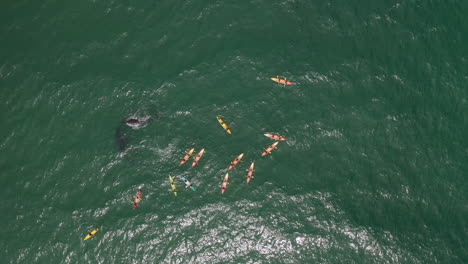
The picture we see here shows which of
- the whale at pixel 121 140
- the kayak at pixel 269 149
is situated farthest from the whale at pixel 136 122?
the kayak at pixel 269 149

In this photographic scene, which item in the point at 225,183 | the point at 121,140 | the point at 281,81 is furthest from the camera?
the point at 281,81

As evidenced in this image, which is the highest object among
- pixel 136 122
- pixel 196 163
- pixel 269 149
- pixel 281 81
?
pixel 281 81

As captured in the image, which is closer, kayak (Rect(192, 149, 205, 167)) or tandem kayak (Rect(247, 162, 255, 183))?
tandem kayak (Rect(247, 162, 255, 183))

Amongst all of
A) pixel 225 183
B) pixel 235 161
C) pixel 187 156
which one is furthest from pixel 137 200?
pixel 235 161

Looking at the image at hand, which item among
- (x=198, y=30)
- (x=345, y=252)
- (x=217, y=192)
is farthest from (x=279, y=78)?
(x=345, y=252)

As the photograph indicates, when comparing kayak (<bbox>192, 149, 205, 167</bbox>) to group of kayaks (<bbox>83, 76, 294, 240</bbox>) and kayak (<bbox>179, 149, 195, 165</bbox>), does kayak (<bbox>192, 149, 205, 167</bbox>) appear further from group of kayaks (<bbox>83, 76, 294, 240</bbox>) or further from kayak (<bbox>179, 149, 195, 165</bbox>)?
kayak (<bbox>179, 149, 195, 165</bbox>)

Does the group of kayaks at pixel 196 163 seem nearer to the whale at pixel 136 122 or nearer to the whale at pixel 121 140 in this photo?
the whale at pixel 121 140

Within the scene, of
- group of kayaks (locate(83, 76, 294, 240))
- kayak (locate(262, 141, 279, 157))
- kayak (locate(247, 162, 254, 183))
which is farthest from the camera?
kayak (locate(262, 141, 279, 157))

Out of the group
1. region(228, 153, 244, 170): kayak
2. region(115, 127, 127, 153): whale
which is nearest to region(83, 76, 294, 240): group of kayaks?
region(228, 153, 244, 170): kayak

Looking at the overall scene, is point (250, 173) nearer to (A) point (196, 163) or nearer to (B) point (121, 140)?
(A) point (196, 163)
